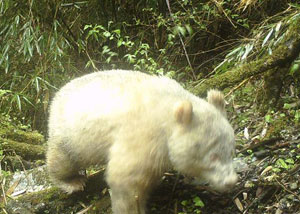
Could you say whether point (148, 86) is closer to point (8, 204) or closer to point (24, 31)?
point (8, 204)

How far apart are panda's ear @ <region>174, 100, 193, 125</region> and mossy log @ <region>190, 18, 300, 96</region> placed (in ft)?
4.86

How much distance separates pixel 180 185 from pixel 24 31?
4.14m

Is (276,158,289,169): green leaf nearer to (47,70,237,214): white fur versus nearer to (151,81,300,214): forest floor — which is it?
(151,81,300,214): forest floor

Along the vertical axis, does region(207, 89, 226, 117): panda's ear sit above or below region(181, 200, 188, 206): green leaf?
above

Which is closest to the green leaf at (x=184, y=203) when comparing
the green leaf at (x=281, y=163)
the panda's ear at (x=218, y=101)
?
the panda's ear at (x=218, y=101)

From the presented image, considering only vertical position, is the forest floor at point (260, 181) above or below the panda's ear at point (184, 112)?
below

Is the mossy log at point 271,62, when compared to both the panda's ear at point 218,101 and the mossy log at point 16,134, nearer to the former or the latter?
the panda's ear at point 218,101

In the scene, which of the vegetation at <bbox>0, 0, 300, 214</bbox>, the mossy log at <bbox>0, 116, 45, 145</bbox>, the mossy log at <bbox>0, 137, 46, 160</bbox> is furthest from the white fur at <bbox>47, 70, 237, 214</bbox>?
the mossy log at <bbox>0, 116, 45, 145</bbox>

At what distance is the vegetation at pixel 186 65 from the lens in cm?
409

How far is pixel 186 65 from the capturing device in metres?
7.75

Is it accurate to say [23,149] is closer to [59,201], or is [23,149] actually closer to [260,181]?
[59,201]

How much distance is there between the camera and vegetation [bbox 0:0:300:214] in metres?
4.09

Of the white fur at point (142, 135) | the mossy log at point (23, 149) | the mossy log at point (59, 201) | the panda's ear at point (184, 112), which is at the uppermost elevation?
the panda's ear at point (184, 112)

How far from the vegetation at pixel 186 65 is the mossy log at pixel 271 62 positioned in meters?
0.01
